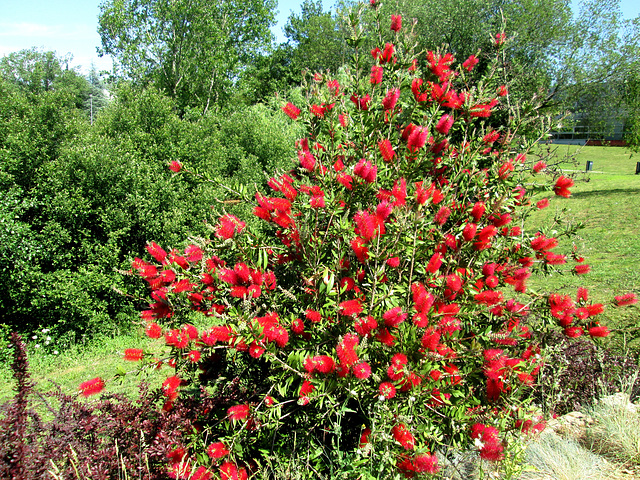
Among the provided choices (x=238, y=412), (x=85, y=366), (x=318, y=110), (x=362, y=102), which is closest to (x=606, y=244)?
(x=362, y=102)

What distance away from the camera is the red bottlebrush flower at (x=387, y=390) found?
1863 millimetres

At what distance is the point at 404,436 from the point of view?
1.85 meters

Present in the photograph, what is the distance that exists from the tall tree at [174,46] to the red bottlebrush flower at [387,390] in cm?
2419

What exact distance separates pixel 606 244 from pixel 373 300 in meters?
9.24

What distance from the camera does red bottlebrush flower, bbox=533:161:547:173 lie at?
8.81ft

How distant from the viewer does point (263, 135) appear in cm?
1388

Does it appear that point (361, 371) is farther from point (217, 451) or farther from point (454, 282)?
point (217, 451)

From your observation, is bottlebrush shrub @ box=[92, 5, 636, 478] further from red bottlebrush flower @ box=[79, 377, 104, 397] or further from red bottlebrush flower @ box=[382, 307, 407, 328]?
red bottlebrush flower @ box=[79, 377, 104, 397]

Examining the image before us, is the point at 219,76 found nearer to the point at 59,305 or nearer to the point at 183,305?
the point at 59,305

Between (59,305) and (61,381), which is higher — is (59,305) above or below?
above

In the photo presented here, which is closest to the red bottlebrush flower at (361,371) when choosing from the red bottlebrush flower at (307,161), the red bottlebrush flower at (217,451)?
the red bottlebrush flower at (217,451)

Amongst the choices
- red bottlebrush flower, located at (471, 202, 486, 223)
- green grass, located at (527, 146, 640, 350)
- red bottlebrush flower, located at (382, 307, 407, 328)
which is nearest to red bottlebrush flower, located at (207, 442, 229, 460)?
red bottlebrush flower, located at (382, 307, 407, 328)

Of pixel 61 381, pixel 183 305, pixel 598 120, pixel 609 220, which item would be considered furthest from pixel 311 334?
pixel 598 120

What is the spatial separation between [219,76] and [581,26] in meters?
19.0
